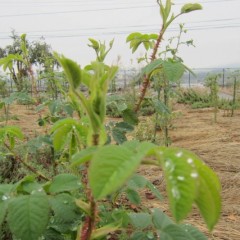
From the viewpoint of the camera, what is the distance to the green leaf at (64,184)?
2.91 ft

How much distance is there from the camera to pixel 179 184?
1.78ft

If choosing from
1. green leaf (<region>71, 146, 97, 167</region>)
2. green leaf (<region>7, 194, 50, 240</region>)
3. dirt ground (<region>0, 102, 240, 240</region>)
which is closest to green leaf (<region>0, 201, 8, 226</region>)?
green leaf (<region>7, 194, 50, 240</region>)

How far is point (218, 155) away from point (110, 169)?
177 inches

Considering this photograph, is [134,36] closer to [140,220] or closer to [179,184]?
[140,220]

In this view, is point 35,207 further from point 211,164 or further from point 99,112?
point 211,164

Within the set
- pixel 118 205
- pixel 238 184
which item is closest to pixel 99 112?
pixel 118 205

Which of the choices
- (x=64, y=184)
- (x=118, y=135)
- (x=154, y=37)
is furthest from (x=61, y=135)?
(x=154, y=37)

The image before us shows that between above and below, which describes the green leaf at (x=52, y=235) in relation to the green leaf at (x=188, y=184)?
below

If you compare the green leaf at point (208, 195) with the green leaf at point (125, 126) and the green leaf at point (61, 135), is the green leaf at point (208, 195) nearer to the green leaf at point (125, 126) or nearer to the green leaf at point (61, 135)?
the green leaf at point (61, 135)

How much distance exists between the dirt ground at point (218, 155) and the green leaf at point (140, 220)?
4.93 ft

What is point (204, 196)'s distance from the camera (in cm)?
60

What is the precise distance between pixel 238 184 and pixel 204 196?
321 centimetres

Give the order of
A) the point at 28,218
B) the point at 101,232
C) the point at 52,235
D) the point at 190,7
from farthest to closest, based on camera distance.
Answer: the point at 190,7 < the point at 52,235 < the point at 101,232 < the point at 28,218

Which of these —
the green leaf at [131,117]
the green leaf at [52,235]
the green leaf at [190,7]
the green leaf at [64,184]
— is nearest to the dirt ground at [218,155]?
the green leaf at [131,117]
